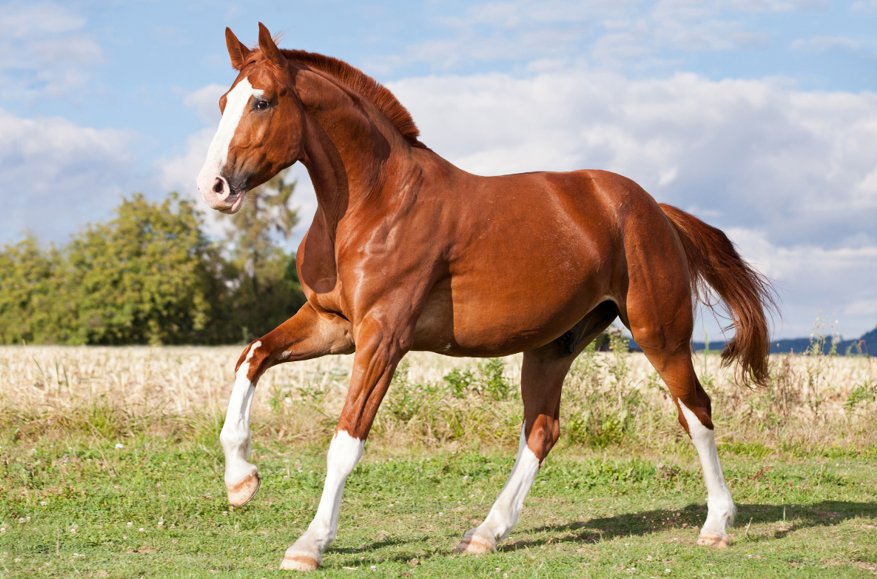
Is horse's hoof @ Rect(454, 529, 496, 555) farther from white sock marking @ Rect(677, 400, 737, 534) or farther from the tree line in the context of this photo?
the tree line

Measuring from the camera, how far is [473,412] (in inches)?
337

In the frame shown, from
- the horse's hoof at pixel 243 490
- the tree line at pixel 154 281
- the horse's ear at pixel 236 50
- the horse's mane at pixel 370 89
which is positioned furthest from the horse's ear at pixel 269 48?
the tree line at pixel 154 281

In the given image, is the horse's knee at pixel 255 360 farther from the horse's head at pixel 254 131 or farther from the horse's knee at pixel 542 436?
the horse's knee at pixel 542 436

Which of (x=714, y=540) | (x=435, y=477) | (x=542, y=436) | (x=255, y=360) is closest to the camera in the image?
(x=255, y=360)

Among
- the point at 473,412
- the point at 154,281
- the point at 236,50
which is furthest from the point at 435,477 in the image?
the point at 154,281

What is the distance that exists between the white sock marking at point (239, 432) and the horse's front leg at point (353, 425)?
464 mm

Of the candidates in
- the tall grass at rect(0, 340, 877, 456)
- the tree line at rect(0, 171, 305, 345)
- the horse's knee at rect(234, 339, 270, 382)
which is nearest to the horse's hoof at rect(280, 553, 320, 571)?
the horse's knee at rect(234, 339, 270, 382)

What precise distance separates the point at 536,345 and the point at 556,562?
1326mm

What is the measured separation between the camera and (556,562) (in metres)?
4.35

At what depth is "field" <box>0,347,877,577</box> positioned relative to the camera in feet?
14.7

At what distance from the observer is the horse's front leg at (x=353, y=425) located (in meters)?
3.81

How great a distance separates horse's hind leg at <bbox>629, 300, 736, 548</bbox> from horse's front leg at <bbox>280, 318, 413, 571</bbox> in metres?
1.97

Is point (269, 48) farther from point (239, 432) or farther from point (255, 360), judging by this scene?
point (239, 432)

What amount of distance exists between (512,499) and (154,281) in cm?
3997
